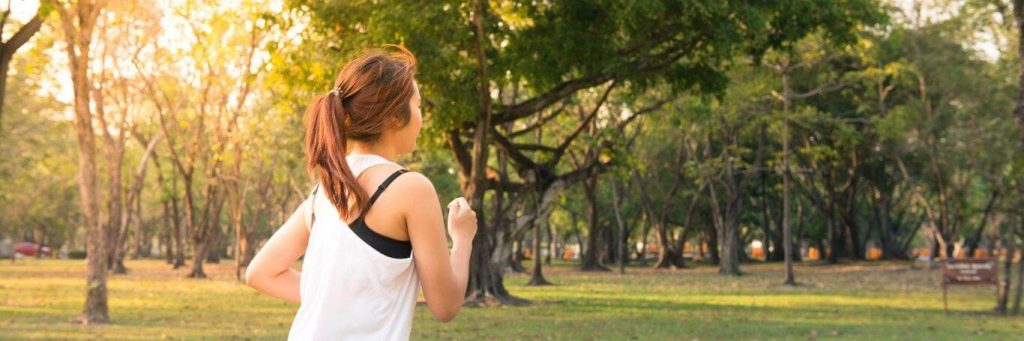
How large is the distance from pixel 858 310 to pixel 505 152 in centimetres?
840

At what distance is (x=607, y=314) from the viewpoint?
82.1 ft

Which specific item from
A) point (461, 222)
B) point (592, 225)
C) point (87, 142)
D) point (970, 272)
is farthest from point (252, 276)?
point (592, 225)

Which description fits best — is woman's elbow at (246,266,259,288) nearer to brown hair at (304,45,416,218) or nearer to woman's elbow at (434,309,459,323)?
brown hair at (304,45,416,218)

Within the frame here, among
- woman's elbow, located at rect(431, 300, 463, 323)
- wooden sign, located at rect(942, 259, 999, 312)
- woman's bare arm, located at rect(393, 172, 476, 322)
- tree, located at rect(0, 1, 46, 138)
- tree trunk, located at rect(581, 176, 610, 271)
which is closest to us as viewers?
woman's bare arm, located at rect(393, 172, 476, 322)

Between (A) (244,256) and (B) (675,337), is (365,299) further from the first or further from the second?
(A) (244,256)

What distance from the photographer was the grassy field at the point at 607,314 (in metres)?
19.5

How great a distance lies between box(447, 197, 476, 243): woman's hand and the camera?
2.93m

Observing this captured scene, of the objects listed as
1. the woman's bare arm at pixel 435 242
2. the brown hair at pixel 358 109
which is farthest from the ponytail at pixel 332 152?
the woman's bare arm at pixel 435 242

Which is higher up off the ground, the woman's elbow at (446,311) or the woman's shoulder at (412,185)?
the woman's shoulder at (412,185)

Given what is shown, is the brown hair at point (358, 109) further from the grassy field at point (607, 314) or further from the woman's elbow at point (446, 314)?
the grassy field at point (607, 314)

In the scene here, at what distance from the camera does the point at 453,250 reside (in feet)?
9.76

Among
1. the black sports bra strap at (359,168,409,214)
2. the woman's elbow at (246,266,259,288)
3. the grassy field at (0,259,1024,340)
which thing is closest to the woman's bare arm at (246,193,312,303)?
the woman's elbow at (246,266,259,288)

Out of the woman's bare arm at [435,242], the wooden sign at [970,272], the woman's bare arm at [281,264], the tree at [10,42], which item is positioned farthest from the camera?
the wooden sign at [970,272]

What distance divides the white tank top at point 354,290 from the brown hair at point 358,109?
3.2 inches
